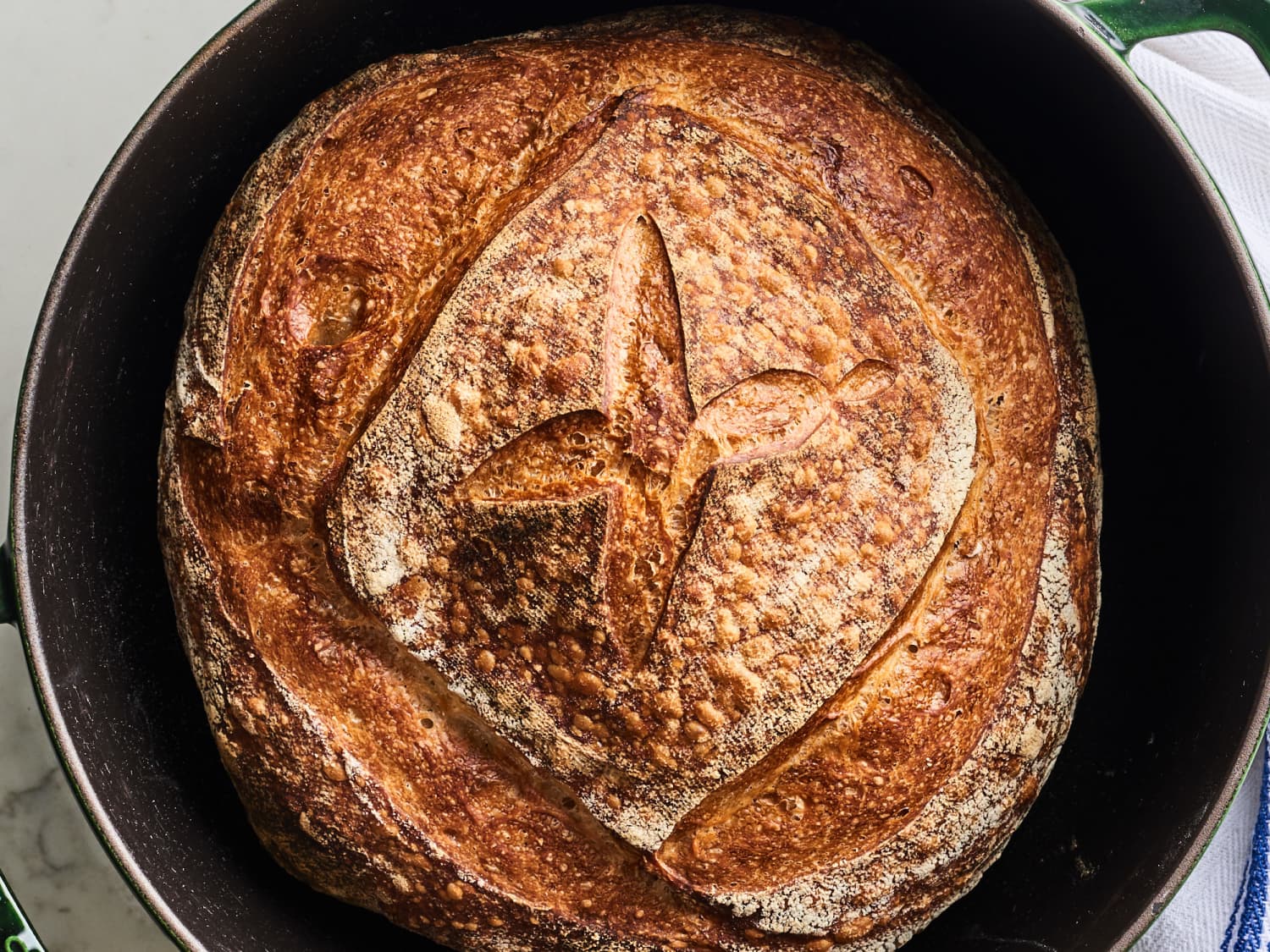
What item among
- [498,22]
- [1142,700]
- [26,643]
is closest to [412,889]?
[26,643]

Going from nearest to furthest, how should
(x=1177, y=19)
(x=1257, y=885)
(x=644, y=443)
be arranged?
(x=644, y=443), (x=1177, y=19), (x=1257, y=885)

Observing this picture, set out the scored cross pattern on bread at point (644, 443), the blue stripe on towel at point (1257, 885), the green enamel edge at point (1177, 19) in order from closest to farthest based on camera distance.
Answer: the scored cross pattern on bread at point (644, 443)
the green enamel edge at point (1177, 19)
the blue stripe on towel at point (1257, 885)

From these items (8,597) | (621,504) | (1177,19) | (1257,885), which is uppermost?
(1177,19)

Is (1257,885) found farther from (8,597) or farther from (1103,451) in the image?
(8,597)

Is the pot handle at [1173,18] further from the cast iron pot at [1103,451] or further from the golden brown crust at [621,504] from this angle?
the golden brown crust at [621,504]

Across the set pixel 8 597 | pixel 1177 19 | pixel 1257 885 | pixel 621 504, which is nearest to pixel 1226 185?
pixel 1177 19

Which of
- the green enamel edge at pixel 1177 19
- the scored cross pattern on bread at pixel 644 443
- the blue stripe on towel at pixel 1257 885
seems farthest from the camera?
the blue stripe on towel at pixel 1257 885

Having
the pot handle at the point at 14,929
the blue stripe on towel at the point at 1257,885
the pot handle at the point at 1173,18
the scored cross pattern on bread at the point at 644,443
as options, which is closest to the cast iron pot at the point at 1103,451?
the pot handle at the point at 1173,18
